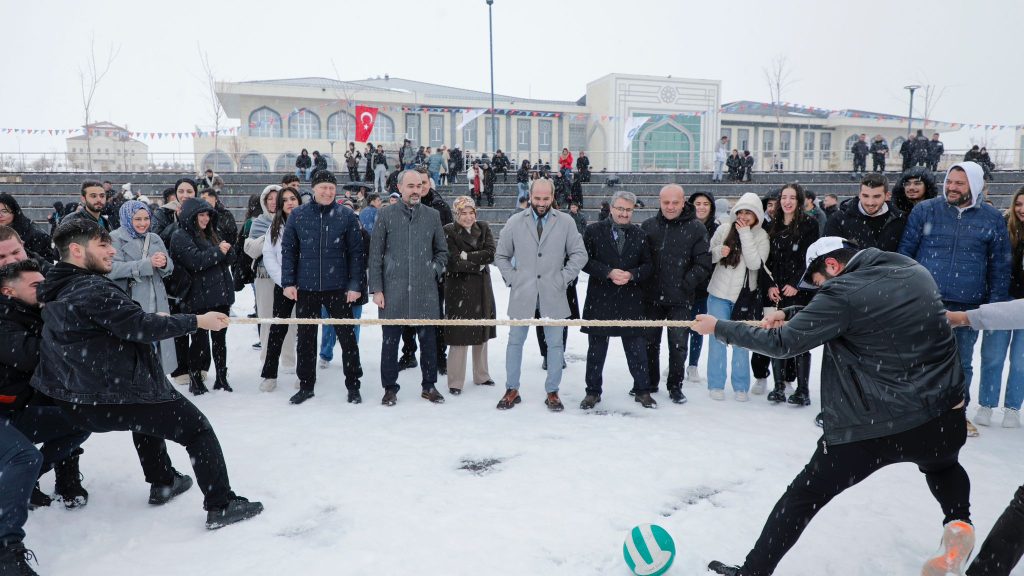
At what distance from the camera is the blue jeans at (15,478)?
300cm

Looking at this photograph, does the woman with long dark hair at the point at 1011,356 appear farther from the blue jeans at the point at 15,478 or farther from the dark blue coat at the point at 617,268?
the blue jeans at the point at 15,478

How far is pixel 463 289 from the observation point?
6074 mm

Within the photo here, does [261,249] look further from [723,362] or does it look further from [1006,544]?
[1006,544]

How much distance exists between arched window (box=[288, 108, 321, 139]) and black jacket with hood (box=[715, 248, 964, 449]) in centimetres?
3512

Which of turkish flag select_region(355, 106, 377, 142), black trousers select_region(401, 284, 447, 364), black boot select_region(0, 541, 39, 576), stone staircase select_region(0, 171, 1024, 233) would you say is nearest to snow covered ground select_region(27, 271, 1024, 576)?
black boot select_region(0, 541, 39, 576)

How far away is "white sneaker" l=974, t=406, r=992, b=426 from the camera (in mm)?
5281

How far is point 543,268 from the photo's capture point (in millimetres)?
5727

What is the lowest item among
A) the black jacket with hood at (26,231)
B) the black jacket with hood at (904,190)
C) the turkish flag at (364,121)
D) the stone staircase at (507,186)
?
the black jacket with hood at (26,231)

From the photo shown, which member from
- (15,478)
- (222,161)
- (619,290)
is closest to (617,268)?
(619,290)

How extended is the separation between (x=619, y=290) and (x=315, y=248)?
283 cm

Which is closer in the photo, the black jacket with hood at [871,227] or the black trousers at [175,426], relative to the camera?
the black trousers at [175,426]

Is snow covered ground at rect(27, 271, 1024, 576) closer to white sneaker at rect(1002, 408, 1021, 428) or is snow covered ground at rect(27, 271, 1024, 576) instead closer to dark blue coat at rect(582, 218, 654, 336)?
white sneaker at rect(1002, 408, 1021, 428)

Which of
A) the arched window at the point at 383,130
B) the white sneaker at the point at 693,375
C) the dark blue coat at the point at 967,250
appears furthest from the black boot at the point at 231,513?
the arched window at the point at 383,130

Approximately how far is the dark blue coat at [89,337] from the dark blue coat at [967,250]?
561 cm
